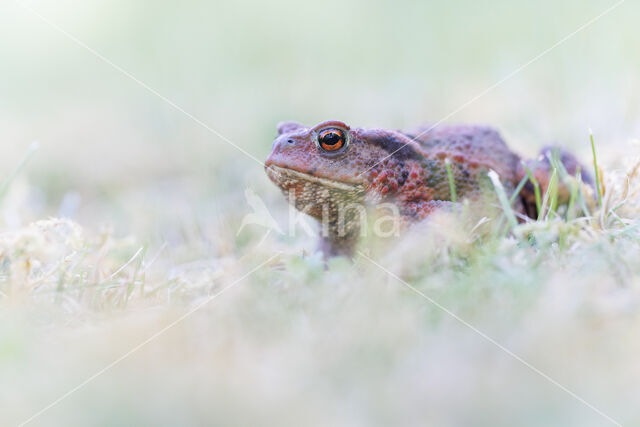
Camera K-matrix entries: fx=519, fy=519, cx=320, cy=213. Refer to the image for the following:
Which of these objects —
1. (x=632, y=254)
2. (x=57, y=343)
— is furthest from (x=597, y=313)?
(x=57, y=343)

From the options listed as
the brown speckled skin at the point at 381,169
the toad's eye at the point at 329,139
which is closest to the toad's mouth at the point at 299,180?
the brown speckled skin at the point at 381,169

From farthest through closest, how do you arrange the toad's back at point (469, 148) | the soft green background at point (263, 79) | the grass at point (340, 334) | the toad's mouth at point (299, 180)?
the soft green background at point (263, 79) < the toad's back at point (469, 148) < the toad's mouth at point (299, 180) < the grass at point (340, 334)

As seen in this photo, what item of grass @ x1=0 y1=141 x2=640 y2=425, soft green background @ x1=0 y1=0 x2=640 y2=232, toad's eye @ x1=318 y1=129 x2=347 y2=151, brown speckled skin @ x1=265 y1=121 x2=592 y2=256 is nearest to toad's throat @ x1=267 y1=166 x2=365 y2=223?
brown speckled skin @ x1=265 y1=121 x2=592 y2=256

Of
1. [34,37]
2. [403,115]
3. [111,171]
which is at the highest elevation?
[34,37]

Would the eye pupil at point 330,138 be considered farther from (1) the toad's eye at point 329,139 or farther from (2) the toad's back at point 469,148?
(2) the toad's back at point 469,148

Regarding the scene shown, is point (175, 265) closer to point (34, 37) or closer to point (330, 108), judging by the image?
point (330, 108)

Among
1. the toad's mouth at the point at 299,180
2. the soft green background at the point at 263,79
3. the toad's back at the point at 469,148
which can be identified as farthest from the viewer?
the soft green background at the point at 263,79

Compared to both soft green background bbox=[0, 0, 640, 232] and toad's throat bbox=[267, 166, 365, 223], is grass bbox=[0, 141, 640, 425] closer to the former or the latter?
toad's throat bbox=[267, 166, 365, 223]

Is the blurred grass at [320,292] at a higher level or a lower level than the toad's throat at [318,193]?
lower
